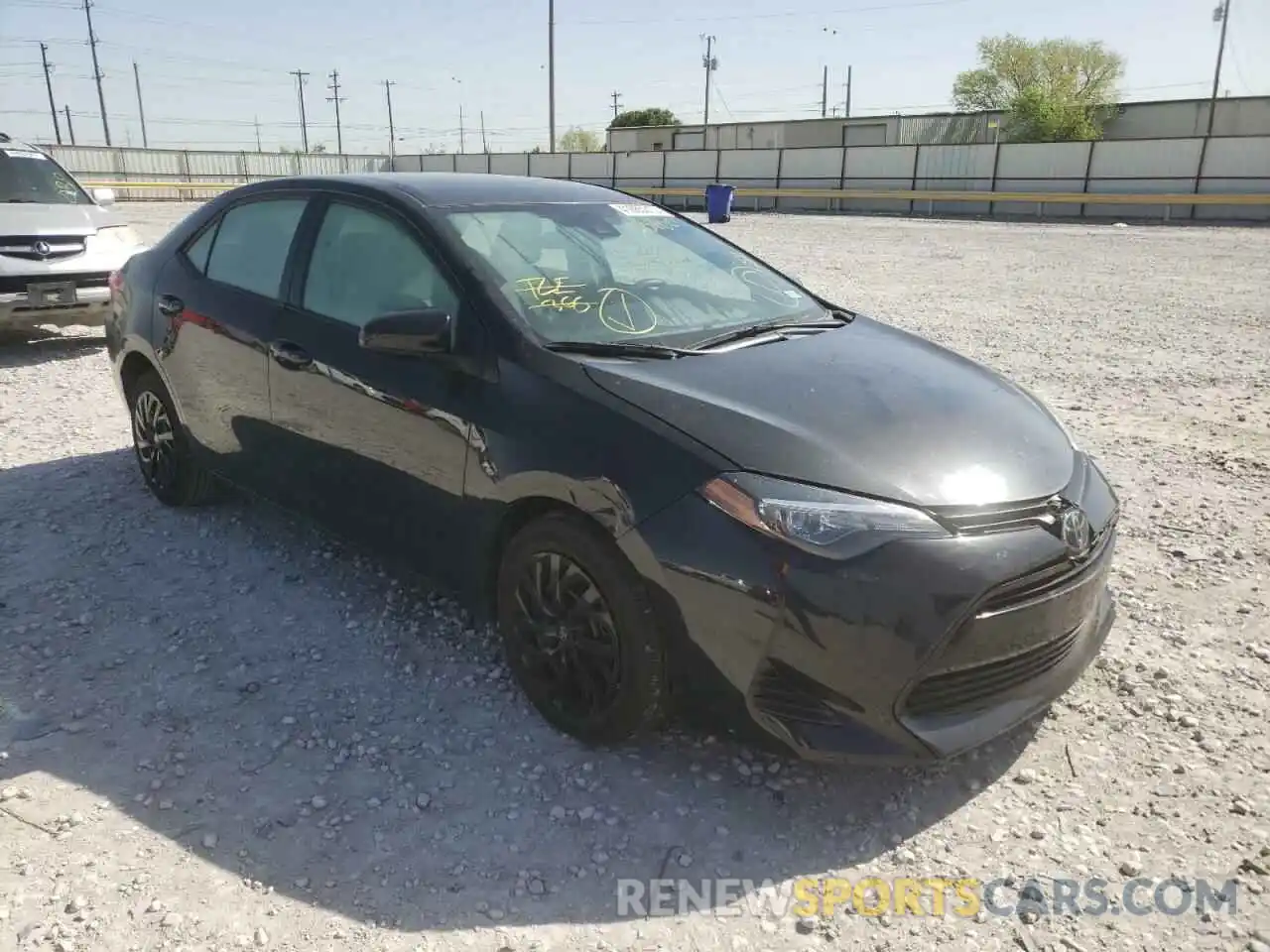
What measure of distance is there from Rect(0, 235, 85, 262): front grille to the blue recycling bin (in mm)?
21609

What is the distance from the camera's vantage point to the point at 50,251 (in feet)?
26.0

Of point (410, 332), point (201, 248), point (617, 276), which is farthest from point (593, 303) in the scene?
point (201, 248)

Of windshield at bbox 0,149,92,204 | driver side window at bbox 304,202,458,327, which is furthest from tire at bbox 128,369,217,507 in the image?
windshield at bbox 0,149,92,204

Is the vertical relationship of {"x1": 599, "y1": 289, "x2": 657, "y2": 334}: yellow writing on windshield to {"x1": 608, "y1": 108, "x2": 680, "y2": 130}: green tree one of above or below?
below

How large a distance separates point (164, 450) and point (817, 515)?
3.62m

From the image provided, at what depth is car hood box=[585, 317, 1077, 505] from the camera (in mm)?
2496

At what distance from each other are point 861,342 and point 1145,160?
108 ft

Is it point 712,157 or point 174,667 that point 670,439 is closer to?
point 174,667

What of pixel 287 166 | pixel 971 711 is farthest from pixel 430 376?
pixel 287 166

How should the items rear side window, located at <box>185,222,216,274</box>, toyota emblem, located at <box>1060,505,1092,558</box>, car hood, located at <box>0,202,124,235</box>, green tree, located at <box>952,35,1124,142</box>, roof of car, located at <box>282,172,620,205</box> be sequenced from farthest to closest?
1. green tree, located at <box>952,35,1124,142</box>
2. car hood, located at <box>0,202,124,235</box>
3. rear side window, located at <box>185,222,216,274</box>
4. roof of car, located at <box>282,172,620,205</box>
5. toyota emblem, located at <box>1060,505,1092,558</box>

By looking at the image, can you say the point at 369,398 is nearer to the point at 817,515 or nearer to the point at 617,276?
the point at 617,276

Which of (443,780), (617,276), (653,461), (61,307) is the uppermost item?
(617,276)

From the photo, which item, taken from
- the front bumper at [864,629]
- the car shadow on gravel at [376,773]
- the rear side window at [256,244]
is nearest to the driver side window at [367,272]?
the rear side window at [256,244]

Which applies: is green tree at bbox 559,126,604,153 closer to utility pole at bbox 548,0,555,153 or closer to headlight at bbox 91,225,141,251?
utility pole at bbox 548,0,555,153
